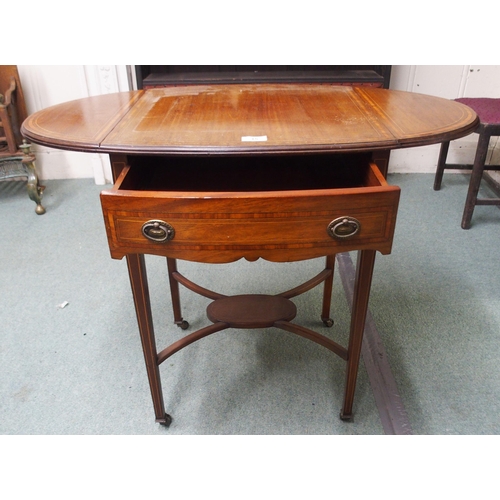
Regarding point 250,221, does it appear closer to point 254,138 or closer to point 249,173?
point 254,138

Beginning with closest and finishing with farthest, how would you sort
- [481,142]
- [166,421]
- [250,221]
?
1. [250,221]
2. [166,421]
3. [481,142]

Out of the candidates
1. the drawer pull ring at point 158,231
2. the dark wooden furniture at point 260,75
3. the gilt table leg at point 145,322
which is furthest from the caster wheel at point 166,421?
the dark wooden furniture at point 260,75

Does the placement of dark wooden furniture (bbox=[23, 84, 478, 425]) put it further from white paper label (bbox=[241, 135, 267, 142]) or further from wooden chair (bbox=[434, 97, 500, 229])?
wooden chair (bbox=[434, 97, 500, 229])

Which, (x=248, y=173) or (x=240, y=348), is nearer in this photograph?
(x=248, y=173)

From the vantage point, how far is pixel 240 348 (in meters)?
1.28

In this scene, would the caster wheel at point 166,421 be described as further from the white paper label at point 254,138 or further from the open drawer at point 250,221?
the white paper label at point 254,138

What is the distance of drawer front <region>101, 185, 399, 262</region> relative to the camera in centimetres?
71

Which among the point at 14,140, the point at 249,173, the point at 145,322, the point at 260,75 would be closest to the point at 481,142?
the point at 260,75

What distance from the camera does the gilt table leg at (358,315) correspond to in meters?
0.86

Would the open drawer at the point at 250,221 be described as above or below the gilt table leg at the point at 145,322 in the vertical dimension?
above

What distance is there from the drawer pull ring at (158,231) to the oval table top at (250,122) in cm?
12

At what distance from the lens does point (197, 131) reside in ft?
2.72

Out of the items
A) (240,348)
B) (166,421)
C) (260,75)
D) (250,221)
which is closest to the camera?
(250,221)

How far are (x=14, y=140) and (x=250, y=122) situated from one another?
1590 mm
